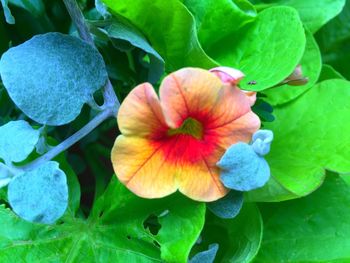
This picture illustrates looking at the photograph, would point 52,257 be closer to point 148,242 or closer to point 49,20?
point 148,242

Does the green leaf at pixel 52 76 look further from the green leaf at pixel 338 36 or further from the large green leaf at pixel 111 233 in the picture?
the green leaf at pixel 338 36

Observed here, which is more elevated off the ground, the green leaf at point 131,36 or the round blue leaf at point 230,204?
the green leaf at point 131,36

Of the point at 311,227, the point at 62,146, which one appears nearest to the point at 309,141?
the point at 311,227

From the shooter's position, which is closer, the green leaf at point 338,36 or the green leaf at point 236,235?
the green leaf at point 236,235

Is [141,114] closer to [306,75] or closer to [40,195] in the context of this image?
[40,195]

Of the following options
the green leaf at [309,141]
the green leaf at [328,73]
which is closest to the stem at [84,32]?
the green leaf at [309,141]

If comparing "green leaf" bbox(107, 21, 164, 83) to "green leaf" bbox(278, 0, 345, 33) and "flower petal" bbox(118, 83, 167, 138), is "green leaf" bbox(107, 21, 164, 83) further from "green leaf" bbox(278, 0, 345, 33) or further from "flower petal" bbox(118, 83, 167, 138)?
"green leaf" bbox(278, 0, 345, 33)

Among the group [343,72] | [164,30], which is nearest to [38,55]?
[164,30]

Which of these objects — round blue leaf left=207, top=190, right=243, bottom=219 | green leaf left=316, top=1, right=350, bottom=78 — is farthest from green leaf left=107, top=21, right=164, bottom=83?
green leaf left=316, top=1, right=350, bottom=78
